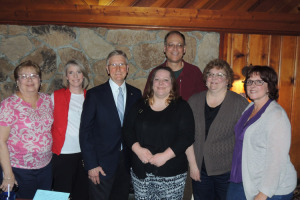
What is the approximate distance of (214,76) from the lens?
2.17m

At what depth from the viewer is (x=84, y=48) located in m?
3.26

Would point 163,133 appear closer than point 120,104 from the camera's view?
Yes

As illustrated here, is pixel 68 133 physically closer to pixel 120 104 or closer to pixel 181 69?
pixel 120 104

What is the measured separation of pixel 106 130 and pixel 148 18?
1.67 metres

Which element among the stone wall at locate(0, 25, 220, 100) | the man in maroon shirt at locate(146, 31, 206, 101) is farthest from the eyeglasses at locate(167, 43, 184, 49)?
the stone wall at locate(0, 25, 220, 100)

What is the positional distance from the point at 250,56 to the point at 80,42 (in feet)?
7.69

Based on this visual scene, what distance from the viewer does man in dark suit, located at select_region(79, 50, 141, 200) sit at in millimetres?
2229

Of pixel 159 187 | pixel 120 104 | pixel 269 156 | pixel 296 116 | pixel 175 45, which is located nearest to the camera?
A: pixel 269 156

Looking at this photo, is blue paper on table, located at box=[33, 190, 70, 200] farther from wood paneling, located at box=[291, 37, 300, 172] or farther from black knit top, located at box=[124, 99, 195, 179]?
wood paneling, located at box=[291, 37, 300, 172]

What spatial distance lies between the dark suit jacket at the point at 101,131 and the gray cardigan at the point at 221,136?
2.52 ft

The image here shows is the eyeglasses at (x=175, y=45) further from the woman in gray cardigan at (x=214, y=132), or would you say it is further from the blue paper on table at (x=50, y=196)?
the blue paper on table at (x=50, y=196)

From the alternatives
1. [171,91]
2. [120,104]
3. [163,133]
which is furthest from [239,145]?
[120,104]

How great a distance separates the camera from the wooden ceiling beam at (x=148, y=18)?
10.1 feet

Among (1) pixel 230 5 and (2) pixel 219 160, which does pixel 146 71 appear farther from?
(2) pixel 219 160
